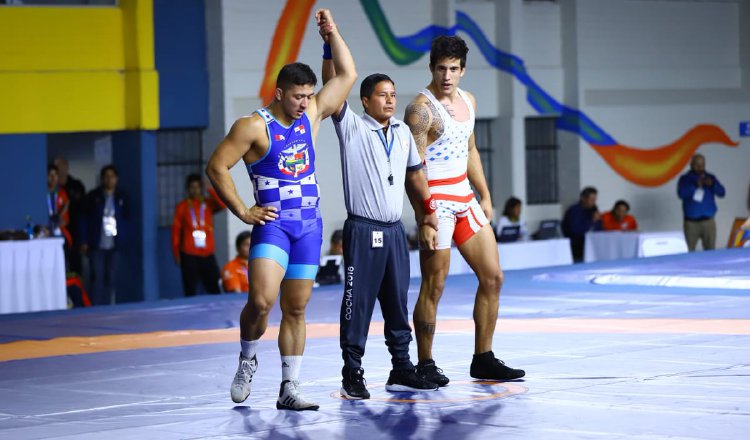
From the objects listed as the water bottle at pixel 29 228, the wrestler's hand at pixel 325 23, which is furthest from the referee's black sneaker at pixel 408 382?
the water bottle at pixel 29 228

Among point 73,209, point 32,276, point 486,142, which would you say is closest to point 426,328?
point 32,276

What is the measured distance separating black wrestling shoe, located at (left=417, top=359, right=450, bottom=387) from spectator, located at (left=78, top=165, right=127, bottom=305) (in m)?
9.61

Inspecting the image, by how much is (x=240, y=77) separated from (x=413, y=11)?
3269 millimetres

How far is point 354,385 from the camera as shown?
7.49 m

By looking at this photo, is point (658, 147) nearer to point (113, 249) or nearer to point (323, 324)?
point (113, 249)

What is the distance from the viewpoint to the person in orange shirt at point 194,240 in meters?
16.5

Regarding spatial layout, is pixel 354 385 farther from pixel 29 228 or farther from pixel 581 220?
pixel 581 220

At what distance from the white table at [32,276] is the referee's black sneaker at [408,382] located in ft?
26.0

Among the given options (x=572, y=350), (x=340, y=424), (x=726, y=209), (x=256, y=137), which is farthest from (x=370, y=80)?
(x=726, y=209)

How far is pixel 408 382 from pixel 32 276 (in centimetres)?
827

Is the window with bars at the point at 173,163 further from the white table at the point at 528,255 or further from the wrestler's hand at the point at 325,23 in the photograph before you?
the wrestler's hand at the point at 325,23

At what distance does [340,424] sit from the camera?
673 centimetres

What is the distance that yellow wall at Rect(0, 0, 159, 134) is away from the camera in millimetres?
17047

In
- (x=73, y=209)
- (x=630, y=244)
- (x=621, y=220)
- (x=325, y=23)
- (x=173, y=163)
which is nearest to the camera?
(x=325, y=23)
